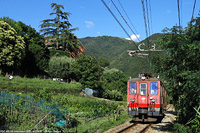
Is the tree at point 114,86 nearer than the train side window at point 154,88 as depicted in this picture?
No

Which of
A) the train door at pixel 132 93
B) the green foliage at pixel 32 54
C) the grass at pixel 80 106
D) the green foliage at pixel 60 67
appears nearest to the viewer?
the grass at pixel 80 106

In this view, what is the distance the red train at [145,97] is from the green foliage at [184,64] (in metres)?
2.66

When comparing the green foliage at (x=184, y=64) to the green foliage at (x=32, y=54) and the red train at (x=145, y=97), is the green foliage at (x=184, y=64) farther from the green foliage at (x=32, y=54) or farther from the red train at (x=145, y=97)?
the green foliage at (x=32, y=54)

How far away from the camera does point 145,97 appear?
1738cm

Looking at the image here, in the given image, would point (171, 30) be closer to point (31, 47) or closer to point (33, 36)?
point (31, 47)

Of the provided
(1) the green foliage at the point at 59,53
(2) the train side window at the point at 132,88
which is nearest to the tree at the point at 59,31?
(1) the green foliage at the point at 59,53

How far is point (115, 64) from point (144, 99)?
403ft

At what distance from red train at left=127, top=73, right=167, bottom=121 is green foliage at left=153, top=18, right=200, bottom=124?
2658mm

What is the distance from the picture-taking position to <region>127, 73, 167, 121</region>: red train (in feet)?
55.5

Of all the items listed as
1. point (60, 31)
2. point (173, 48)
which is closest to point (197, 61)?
point (173, 48)

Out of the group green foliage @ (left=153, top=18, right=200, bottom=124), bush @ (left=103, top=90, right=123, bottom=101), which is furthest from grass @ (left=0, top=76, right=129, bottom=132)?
bush @ (left=103, top=90, right=123, bottom=101)

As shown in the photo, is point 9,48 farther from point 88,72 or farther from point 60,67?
point 88,72

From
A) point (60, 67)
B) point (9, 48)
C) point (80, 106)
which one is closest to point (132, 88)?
point (80, 106)

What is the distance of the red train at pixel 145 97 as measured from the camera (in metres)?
16.9
